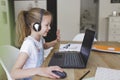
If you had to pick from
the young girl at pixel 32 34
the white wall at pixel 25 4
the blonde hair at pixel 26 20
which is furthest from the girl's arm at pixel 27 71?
the white wall at pixel 25 4

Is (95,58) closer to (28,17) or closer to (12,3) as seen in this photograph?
(28,17)

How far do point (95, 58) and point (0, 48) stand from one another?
0.71 meters

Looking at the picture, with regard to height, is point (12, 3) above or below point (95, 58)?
above

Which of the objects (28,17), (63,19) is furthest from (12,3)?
(28,17)

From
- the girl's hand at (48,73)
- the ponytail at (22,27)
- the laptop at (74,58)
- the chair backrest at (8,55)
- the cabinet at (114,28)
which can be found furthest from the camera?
the cabinet at (114,28)

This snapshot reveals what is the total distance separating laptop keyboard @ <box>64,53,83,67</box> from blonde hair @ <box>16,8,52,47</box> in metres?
0.36

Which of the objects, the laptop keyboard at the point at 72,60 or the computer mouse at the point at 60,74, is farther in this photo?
the laptop keyboard at the point at 72,60

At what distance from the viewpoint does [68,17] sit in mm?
4691

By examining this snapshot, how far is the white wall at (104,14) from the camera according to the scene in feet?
15.4

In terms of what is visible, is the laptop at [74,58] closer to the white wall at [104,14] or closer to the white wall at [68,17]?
the white wall at [68,17]

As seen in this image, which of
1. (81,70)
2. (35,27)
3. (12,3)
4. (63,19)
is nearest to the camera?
(81,70)

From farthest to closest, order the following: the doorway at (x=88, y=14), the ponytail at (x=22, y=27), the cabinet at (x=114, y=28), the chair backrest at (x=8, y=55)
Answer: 1. the doorway at (x=88, y=14)
2. the cabinet at (x=114, y=28)
3. the ponytail at (x=22, y=27)
4. the chair backrest at (x=8, y=55)

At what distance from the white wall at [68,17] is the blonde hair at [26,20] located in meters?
2.89

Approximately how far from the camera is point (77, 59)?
62.0 inches
